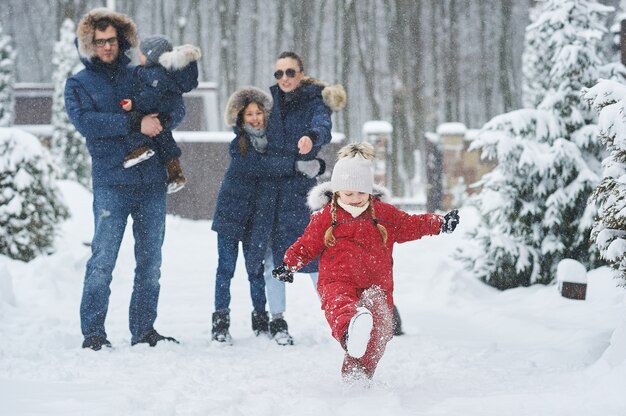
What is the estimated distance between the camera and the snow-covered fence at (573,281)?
6695 millimetres

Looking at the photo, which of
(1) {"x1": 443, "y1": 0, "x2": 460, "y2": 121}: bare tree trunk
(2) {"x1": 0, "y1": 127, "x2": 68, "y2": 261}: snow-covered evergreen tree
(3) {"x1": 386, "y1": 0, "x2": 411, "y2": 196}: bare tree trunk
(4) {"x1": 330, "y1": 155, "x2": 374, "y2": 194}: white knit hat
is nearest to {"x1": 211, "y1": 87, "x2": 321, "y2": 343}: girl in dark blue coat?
(4) {"x1": 330, "y1": 155, "x2": 374, "y2": 194}: white knit hat

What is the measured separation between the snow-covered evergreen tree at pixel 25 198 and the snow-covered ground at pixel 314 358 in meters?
0.35

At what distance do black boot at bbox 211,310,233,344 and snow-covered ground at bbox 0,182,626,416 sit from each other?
0.27 feet

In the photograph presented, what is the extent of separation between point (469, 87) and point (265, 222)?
23.4m

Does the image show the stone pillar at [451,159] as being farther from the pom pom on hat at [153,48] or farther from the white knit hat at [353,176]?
the white knit hat at [353,176]

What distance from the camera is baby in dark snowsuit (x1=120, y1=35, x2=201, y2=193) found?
5.12m

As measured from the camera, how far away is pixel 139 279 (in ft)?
17.2

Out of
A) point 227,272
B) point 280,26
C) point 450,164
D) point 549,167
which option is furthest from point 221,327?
point 280,26

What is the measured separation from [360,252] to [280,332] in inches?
56.9

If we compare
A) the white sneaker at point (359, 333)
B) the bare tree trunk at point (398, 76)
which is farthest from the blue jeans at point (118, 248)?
the bare tree trunk at point (398, 76)

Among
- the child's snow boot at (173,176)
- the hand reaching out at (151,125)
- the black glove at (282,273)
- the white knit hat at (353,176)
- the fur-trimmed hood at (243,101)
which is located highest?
the fur-trimmed hood at (243,101)

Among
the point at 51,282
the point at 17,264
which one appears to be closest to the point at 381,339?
the point at 51,282

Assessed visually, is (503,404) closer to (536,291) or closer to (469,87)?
(536,291)

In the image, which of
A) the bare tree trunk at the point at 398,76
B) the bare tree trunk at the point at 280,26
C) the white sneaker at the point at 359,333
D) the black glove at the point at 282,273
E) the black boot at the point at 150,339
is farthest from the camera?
the bare tree trunk at the point at 280,26
